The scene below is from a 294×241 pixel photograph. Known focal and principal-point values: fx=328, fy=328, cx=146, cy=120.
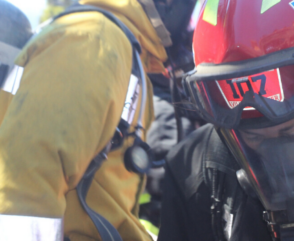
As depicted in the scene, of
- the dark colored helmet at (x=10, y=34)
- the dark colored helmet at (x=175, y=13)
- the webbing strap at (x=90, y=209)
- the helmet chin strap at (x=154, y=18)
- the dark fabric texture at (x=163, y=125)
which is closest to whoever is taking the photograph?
the webbing strap at (x=90, y=209)

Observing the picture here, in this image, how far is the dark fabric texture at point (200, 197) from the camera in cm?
118

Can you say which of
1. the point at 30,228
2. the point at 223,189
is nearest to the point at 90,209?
the point at 30,228

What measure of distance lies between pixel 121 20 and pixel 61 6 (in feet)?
3.51

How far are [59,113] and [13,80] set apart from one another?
332mm

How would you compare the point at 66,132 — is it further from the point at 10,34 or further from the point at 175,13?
the point at 175,13

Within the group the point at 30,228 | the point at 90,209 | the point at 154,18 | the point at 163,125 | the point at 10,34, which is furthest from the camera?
the point at 163,125

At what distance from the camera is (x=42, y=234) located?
995 mm

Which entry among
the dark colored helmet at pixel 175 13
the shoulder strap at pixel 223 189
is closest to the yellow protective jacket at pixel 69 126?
the shoulder strap at pixel 223 189

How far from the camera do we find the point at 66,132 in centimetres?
101

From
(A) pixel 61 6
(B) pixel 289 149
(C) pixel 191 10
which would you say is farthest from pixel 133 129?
(A) pixel 61 6

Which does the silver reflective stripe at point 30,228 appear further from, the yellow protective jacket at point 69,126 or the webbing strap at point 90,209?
the webbing strap at point 90,209

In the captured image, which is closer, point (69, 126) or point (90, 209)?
point (69, 126)

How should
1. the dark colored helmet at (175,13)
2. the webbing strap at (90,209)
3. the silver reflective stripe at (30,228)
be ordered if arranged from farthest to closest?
the dark colored helmet at (175,13)
the webbing strap at (90,209)
the silver reflective stripe at (30,228)

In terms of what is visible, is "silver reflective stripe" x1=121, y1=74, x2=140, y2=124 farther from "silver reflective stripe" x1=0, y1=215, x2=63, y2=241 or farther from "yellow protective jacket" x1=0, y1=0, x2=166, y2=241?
"silver reflective stripe" x1=0, y1=215, x2=63, y2=241
